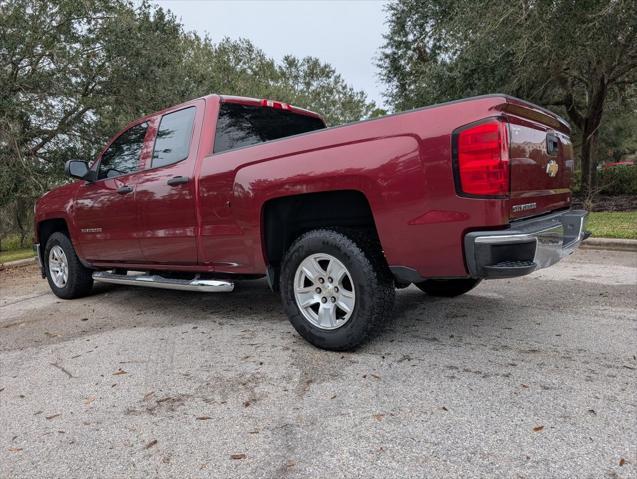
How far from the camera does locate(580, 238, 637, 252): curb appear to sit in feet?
23.3

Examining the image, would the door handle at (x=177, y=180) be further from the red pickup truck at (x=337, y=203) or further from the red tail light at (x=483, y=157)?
the red tail light at (x=483, y=157)

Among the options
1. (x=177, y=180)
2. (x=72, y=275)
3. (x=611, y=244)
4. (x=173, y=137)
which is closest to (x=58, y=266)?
(x=72, y=275)

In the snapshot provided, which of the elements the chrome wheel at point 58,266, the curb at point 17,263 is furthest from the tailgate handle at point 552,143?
the curb at point 17,263

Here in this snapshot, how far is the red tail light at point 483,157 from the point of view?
96.5 inches

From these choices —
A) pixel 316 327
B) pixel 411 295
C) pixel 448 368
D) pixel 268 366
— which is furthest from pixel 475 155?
pixel 411 295

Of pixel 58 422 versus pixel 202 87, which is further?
pixel 202 87

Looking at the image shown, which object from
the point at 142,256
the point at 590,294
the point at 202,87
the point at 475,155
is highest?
the point at 202,87

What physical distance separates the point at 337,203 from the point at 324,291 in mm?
658

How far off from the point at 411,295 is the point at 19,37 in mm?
11144

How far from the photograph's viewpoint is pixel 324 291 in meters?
3.16

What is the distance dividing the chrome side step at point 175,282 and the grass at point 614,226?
7.02 metres

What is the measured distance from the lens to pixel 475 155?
246cm

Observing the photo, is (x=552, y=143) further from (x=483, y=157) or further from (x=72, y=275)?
(x=72, y=275)

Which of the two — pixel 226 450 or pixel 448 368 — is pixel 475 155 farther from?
pixel 226 450
